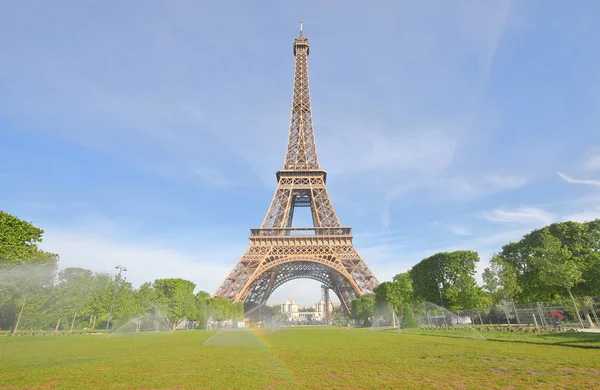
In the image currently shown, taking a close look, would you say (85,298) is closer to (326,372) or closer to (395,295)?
(395,295)

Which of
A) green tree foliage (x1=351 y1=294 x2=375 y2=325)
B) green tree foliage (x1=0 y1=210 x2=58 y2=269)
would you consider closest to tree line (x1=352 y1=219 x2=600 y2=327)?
green tree foliage (x1=351 y1=294 x2=375 y2=325)

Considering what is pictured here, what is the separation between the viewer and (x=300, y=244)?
56062mm

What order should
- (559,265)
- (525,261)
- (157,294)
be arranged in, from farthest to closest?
(157,294) < (525,261) < (559,265)

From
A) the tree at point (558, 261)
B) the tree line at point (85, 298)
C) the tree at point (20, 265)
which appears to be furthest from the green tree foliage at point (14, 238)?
the tree at point (558, 261)

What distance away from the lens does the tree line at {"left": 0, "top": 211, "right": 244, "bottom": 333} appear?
38.8 m

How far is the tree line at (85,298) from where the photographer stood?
1528 inches

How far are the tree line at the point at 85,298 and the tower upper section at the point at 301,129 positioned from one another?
1141 inches

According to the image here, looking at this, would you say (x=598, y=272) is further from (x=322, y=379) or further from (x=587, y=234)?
(x=322, y=379)

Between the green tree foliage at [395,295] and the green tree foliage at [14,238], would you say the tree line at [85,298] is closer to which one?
the green tree foliage at [14,238]

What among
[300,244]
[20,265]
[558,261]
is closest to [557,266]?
[558,261]

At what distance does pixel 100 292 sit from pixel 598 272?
220ft

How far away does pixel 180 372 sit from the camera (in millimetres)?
10898

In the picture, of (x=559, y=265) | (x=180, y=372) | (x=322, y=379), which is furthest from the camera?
(x=559, y=265)

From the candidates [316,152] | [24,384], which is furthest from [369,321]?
[24,384]
